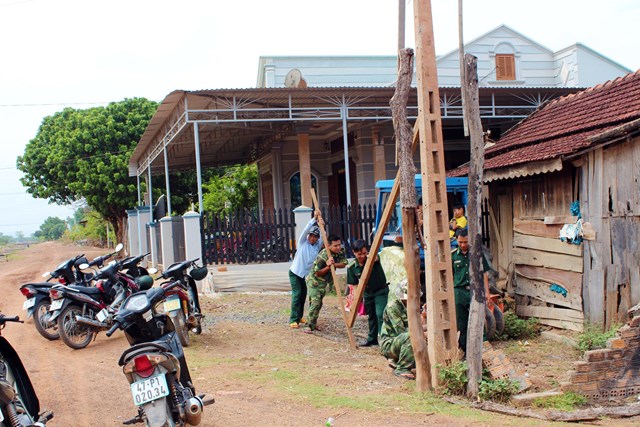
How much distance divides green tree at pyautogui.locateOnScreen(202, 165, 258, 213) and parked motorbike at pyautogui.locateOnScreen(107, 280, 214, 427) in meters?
21.3

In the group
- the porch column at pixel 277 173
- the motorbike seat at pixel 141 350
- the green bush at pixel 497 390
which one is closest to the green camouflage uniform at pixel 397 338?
the green bush at pixel 497 390

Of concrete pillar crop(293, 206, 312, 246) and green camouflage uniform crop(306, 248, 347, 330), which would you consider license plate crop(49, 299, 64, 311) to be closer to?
green camouflage uniform crop(306, 248, 347, 330)

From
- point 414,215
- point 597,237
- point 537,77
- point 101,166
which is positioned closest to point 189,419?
point 414,215

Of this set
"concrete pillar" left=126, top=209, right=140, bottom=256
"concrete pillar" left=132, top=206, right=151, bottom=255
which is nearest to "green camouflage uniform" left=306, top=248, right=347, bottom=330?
"concrete pillar" left=132, top=206, right=151, bottom=255

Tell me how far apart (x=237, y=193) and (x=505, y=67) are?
11812mm

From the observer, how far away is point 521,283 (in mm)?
9820

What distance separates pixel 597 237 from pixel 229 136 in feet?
42.5

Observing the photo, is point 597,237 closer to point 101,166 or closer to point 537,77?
point 537,77

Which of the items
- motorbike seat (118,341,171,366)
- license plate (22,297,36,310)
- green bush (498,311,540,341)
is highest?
motorbike seat (118,341,171,366)

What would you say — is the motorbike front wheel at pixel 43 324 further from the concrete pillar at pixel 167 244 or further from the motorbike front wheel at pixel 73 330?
the concrete pillar at pixel 167 244

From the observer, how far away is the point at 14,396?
160 inches

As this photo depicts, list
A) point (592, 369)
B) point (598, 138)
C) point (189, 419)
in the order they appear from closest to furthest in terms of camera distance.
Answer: point (189, 419)
point (592, 369)
point (598, 138)

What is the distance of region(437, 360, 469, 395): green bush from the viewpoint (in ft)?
19.0

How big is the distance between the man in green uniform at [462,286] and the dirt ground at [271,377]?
2.59ft
